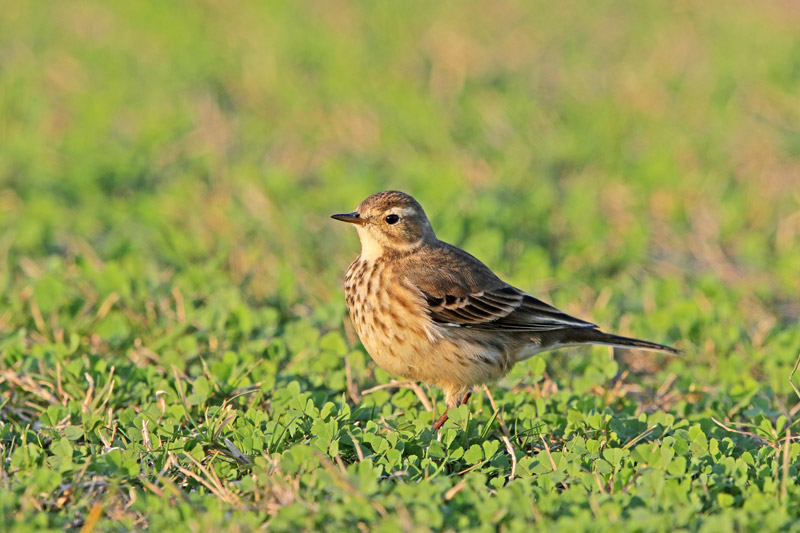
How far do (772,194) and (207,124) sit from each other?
5.72 metres

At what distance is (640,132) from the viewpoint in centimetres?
1170

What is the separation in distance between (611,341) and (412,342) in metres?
1.23

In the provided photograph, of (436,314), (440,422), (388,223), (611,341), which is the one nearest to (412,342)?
(436,314)

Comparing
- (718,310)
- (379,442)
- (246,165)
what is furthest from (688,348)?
(246,165)

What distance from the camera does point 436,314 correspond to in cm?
584

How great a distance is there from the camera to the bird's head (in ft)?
20.4

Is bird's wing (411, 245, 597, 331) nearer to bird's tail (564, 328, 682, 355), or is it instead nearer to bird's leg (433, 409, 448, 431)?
bird's tail (564, 328, 682, 355)

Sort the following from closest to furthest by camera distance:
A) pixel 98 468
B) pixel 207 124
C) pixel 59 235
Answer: pixel 98 468 < pixel 59 235 < pixel 207 124

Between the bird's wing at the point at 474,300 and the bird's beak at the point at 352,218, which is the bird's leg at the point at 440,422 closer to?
the bird's wing at the point at 474,300

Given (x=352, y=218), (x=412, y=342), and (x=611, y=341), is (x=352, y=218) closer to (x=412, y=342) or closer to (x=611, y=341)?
(x=412, y=342)

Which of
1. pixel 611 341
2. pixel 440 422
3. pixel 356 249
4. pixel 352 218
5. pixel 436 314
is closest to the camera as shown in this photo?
pixel 440 422

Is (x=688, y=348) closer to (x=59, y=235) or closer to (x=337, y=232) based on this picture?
(x=337, y=232)

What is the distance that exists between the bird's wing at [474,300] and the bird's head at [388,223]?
0.17 metres

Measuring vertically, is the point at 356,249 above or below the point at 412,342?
above
